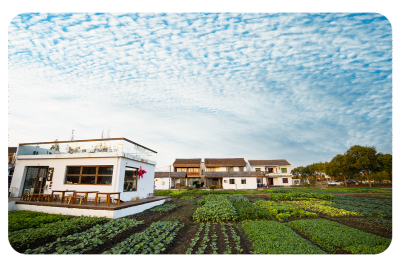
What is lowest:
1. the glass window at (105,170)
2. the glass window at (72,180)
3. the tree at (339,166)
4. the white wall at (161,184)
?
the white wall at (161,184)

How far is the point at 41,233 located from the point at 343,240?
866 cm

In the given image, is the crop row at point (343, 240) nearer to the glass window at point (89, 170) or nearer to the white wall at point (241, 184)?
the glass window at point (89, 170)

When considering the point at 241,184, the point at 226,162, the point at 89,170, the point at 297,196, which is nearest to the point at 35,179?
the point at 89,170

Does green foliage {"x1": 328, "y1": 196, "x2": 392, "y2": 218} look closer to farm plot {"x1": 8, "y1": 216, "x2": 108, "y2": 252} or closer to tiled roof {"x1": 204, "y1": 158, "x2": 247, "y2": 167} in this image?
farm plot {"x1": 8, "y1": 216, "x2": 108, "y2": 252}

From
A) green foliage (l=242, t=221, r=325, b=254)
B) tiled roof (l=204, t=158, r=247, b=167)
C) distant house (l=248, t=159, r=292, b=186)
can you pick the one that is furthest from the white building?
distant house (l=248, t=159, r=292, b=186)

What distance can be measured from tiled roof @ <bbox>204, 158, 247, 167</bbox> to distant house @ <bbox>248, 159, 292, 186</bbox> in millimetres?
2759

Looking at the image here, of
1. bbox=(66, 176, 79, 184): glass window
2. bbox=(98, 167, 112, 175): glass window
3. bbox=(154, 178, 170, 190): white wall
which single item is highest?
bbox=(98, 167, 112, 175): glass window

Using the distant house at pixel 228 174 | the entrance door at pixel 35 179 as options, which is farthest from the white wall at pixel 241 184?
the entrance door at pixel 35 179

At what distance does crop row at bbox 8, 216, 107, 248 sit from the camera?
14.6ft

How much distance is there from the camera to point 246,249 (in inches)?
177

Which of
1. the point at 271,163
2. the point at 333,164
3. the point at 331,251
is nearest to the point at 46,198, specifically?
the point at 331,251

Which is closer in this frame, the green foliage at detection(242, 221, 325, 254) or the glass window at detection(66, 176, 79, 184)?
the green foliage at detection(242, 221, 325, 254)

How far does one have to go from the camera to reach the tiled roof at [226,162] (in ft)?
123

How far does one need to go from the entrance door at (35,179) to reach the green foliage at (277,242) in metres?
12.6
